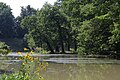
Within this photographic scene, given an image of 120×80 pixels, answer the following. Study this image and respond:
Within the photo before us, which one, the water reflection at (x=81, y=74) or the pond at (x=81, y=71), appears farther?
the pond at (x=81, y=71)

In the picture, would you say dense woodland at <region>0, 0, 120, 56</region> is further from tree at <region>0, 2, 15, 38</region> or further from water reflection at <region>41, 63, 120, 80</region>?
water reflection at <region>41, 63, 120, 80</region>

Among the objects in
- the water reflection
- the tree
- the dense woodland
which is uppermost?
the tree

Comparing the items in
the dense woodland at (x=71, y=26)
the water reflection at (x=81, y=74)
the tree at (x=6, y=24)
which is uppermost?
the tree at (x=6, y=24)

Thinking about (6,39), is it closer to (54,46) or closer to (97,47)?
(54,46)

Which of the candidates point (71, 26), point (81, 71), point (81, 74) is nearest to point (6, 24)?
point (71, 26)

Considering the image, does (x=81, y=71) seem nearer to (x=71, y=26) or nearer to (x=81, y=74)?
(x=81, y=74)

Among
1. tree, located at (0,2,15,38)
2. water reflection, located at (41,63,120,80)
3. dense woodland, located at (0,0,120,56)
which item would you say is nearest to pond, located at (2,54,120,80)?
water reflection, located at (41,63,120,80)

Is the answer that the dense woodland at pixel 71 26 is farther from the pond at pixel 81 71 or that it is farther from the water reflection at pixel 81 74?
the water reflection at pixel 81 74

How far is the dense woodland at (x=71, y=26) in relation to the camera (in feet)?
89.9

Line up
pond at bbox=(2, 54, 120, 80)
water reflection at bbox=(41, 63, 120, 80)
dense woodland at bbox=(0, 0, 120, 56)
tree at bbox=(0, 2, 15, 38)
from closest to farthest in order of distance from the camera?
water reflection at bbox=(41, 63, 120, 80), pond at bbox=(2, 54, 120, 80), dense woodland at bbox=(0, 0, 120, 56), tree at bbox=(0, 2, 15, 38)

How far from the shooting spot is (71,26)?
47.3m

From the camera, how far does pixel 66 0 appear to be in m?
34.9

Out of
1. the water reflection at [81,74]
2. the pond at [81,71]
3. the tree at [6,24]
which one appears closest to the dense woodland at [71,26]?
the tree at [6,24]

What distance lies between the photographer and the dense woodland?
2740cm
